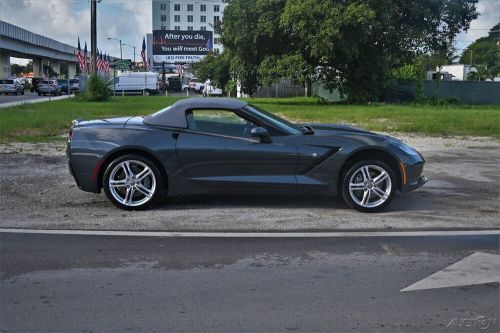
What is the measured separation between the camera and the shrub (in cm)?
3947

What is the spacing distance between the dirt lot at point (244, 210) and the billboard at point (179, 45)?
65408 mm

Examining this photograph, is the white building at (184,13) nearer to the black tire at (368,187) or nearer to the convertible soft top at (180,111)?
the convertible soft top at (180,111)

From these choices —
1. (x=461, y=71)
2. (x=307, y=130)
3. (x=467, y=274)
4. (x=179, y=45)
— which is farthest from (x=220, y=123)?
(x=461, y=71)

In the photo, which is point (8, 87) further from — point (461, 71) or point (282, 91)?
point (461, 71)

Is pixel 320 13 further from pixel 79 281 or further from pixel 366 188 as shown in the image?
pixel 79 281

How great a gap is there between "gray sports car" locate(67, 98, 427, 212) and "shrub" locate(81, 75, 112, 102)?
33253mm

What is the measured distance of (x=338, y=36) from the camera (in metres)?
31.8

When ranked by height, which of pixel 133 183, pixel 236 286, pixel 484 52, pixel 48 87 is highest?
pixel 484 52

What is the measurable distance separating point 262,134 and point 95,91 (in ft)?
113

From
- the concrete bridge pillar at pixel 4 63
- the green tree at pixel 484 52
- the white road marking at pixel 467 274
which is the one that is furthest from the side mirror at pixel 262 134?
the green tree at pixel 484 52

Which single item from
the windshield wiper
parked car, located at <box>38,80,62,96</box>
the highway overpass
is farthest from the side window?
the highway overpass

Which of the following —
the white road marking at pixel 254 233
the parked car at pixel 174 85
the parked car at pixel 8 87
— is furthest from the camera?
the parked car at pixel 174 85

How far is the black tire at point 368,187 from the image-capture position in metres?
7.19

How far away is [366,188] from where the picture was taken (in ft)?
23.8
